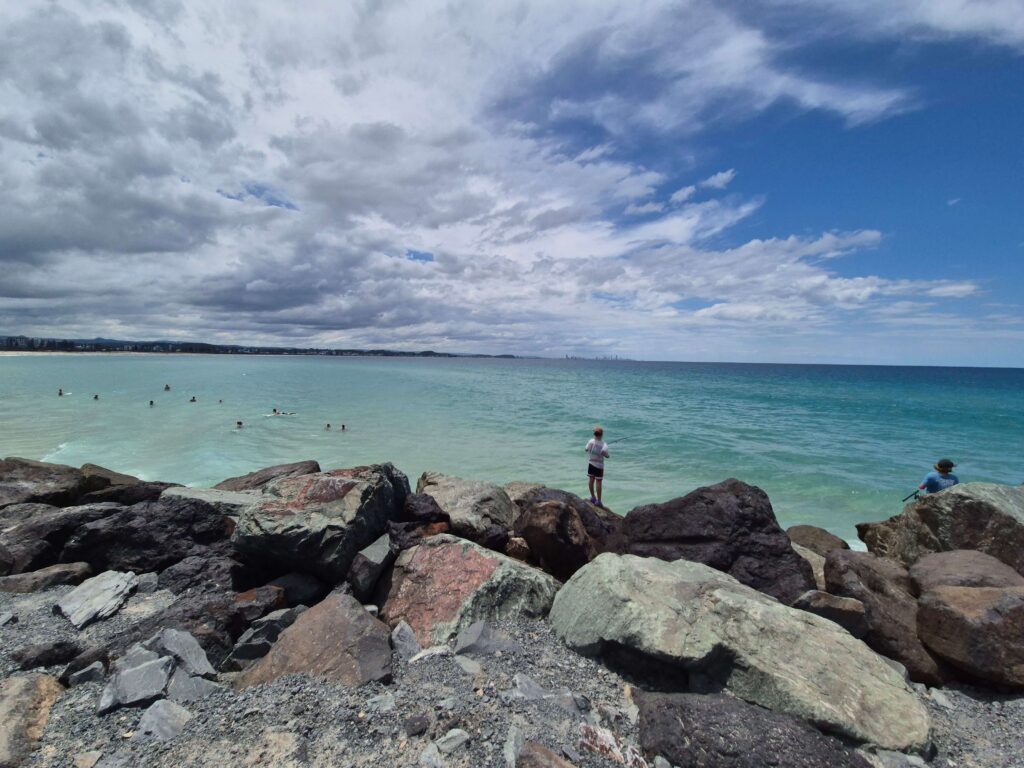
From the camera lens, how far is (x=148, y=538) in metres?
6.88

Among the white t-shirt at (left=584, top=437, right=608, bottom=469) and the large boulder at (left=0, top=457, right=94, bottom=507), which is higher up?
the white t-shirt at (left=584, top=437, right=608, bottom=469)

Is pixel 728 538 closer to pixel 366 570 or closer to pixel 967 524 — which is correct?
pixel 967 524

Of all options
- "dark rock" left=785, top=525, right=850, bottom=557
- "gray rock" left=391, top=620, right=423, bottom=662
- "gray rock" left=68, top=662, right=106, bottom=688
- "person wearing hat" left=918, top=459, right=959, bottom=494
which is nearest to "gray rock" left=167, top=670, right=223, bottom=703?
"gray rock" left=68, top=662, right=106, bottom=688

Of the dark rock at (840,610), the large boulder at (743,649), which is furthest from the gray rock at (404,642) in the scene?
the dark rock at (840,610)

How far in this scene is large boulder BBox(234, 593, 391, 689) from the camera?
415 centimetres

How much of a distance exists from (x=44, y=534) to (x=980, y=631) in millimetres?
11402

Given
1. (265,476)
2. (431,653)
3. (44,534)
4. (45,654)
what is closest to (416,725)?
(431,653)

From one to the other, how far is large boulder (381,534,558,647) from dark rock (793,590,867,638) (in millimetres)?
2783

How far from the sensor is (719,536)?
6.68 m

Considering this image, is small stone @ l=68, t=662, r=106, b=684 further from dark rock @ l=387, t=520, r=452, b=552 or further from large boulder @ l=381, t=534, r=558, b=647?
dark rock @ l=387, t=520, r=452, b=552

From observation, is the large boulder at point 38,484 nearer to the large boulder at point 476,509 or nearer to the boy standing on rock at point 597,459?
the large boulder at point 476,509

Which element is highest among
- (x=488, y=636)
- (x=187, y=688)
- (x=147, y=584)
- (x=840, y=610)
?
(x=840, y=610)

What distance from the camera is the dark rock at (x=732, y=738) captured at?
10.9ft

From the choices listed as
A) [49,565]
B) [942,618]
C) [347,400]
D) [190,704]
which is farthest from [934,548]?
[347,400]
